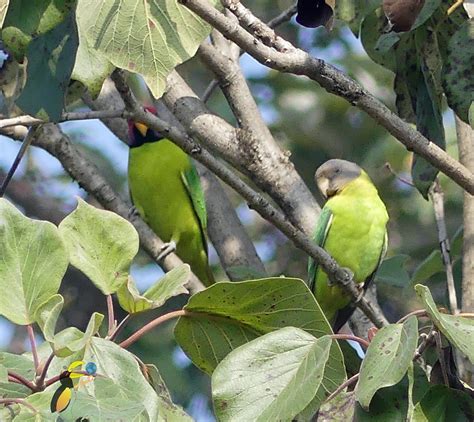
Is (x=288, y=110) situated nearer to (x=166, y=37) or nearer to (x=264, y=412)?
(x=166, y=37)

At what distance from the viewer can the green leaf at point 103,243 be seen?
4.31 ft

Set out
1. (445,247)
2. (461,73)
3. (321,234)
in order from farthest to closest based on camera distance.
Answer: (321,234), (445,247), (461,73)

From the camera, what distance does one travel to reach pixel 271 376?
120 centimetres

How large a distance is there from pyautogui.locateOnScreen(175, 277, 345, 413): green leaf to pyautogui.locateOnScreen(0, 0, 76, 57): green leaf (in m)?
0.44

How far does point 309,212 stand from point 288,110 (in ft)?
6.86

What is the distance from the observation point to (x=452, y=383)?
1.26 metres

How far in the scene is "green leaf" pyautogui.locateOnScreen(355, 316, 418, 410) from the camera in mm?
1095

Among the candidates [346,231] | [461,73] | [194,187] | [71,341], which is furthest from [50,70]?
[194,187]

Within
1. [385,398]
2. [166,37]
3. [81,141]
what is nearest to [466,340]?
[385,398]

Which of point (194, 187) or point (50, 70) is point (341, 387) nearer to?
point (50, 70)

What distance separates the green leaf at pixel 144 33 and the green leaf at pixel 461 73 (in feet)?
1.40

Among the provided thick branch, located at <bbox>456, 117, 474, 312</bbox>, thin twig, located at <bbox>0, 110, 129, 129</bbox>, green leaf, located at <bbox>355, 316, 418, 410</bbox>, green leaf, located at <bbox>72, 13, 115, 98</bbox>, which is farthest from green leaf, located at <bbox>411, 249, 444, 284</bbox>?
green leaf, located at <bbox>355, 316, 418, 410</bbox>

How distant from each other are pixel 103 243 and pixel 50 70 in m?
0.34

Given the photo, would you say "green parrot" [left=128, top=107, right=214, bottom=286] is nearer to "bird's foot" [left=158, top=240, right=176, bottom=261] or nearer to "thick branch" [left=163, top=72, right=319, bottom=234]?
"bird's foot" [left=158, top=240, right=176, bottom=261]
